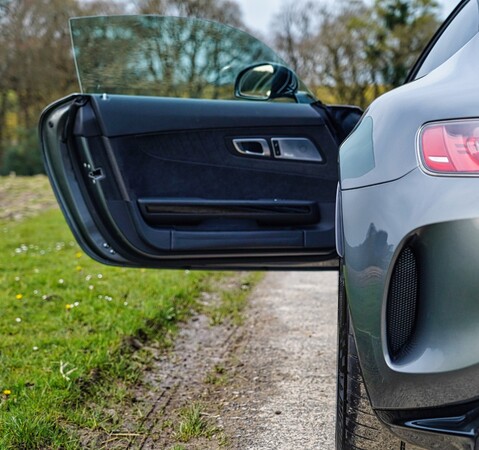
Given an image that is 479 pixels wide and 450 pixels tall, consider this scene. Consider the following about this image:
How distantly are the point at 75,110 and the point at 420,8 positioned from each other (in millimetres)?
19496

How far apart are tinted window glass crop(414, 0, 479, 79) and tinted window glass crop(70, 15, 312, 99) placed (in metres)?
0.93

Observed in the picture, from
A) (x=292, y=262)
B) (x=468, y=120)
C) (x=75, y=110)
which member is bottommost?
(x=292, y=262)

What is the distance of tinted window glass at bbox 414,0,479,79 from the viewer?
1.79 meters

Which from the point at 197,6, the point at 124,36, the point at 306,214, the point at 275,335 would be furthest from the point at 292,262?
the point at 197,6

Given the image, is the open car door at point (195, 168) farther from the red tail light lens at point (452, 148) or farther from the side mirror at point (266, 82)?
the red tail light lens at point (452, 148)

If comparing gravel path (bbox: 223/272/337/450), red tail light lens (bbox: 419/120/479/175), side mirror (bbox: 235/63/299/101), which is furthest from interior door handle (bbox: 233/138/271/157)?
red tail light lens (bbox: 419/120/479/175)

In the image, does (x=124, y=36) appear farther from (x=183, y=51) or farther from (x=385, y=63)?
(x=385, y=63)

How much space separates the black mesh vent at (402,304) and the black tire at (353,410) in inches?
7.5

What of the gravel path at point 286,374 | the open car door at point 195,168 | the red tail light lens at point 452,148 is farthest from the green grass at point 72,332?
the red tail light lens at point 452,148

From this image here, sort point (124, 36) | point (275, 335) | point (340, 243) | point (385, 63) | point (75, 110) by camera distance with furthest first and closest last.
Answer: point (385, 63) → point (275, 335) → point (124, 36) → point (75, 110) → point (340, 243)

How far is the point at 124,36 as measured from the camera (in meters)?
2.86

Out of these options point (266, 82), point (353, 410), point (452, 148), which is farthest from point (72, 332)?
point (452, 148)

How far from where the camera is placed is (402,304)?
4.52 feet

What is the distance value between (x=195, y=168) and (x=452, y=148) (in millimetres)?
1523
